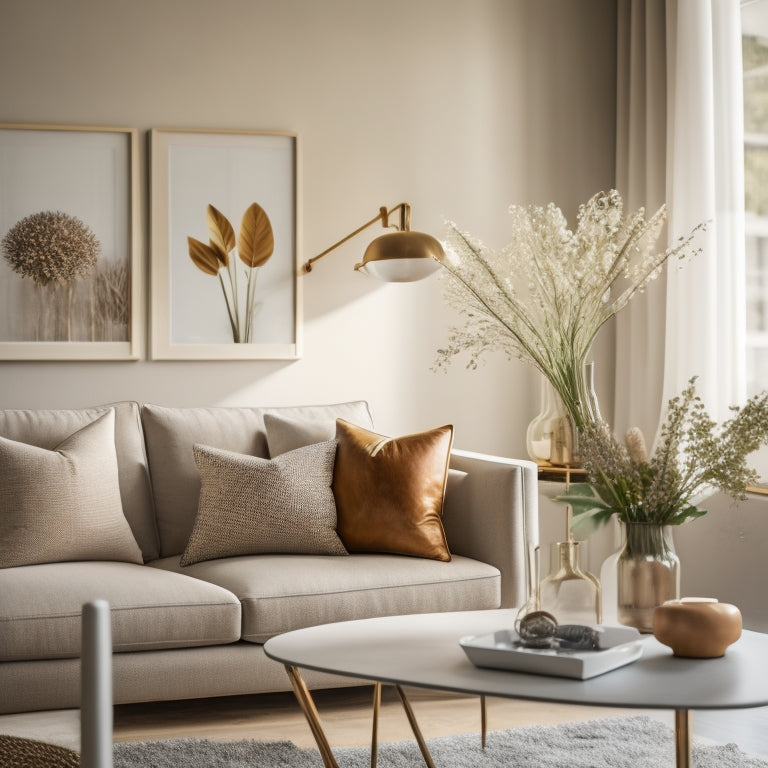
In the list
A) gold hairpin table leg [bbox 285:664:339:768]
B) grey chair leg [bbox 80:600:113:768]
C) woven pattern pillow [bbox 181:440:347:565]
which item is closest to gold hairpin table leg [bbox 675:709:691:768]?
gold hairpin table leg [bbox 285:664:339:768]

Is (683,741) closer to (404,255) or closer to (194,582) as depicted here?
(194,582)

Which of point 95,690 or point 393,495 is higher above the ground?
point 95,690

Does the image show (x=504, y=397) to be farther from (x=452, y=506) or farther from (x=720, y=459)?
(x=720, y=459)

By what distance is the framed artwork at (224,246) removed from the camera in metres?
3.98

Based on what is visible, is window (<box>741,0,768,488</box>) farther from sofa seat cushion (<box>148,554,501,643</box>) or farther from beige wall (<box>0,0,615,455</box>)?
sofa seat cushion (<box>148,554,501,643</box>)

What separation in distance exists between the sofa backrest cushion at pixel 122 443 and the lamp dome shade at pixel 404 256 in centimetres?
99

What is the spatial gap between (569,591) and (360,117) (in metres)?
2.68

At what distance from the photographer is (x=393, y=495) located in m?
3.28

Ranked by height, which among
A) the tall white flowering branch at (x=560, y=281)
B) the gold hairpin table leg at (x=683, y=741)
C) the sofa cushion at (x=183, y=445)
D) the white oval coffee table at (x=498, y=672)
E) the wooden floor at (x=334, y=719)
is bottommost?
the wooden floor at (x=334, y=719)

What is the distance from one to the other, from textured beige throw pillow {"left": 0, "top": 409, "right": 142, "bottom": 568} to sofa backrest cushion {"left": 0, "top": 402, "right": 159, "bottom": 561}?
4.3 inches

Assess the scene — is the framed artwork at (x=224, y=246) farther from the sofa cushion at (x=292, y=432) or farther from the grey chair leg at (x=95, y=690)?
the grey chair leg at (x=95, y=690)

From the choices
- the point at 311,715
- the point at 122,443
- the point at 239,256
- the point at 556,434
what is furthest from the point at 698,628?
the point at 239,256

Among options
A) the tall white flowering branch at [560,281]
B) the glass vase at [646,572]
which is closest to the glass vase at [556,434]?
the tall white flowering branch at [560,281]

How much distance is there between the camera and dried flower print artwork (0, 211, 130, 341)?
3.85 m
